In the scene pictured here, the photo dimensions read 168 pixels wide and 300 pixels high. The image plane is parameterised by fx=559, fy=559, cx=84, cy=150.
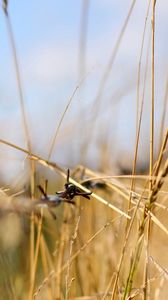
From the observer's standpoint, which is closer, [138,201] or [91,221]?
[138,201]

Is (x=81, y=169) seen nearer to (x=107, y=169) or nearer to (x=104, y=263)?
(x=104, y=263)

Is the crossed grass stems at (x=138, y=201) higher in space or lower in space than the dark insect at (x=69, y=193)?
lower

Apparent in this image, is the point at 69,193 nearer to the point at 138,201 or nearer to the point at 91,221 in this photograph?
the point at 138,201

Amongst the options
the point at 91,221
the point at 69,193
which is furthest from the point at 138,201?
the point at 91,221

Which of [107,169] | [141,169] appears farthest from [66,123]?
[141,169]

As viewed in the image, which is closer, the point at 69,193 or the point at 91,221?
the point at 69,193

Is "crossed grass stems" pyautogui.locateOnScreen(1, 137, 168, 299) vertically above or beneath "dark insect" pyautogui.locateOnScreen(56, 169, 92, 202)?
beneath

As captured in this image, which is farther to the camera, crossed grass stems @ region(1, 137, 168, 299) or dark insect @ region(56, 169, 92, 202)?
dark insect @ region(56, 169, 92, 202)

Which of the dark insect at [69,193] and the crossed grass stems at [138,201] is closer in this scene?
the crossed grass stems at [138,201]
